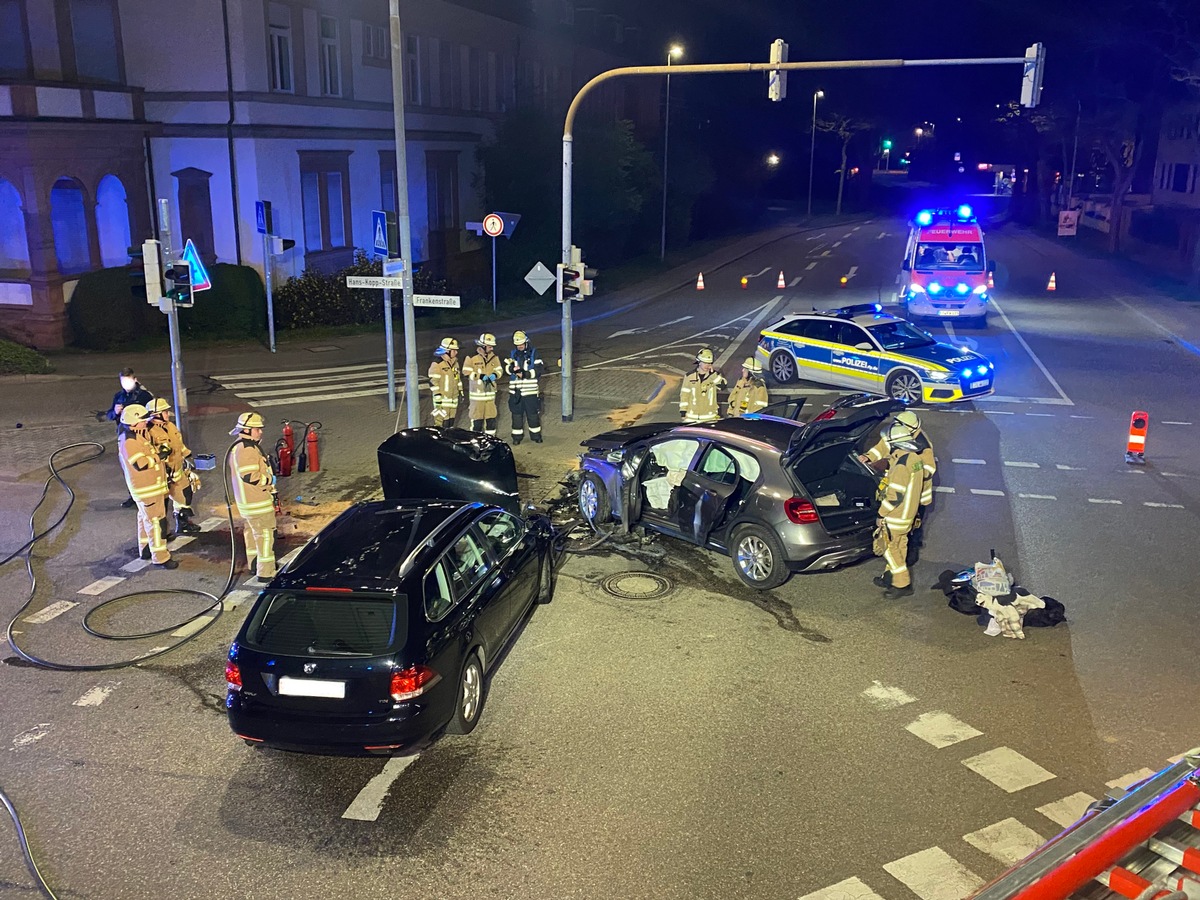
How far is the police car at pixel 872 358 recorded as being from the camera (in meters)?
17.3

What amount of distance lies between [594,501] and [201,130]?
62.0 ft

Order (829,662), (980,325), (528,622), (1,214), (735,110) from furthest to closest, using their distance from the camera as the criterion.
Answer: (735,110) < (980,325) < (1,214) < (528,622) < (829,662)

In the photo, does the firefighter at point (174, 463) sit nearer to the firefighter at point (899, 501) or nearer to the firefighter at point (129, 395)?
the firefighter at point (129, 395)

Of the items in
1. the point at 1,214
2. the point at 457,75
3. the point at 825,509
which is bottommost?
the point at 825,509

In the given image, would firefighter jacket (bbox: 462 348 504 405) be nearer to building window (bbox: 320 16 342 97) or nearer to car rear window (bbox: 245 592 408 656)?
car rear window (bbox: 245 592 408 656)

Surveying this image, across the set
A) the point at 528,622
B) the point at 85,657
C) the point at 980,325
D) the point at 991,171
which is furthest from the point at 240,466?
the point at 991,171

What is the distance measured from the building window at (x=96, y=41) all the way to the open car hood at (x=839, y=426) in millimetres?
21240

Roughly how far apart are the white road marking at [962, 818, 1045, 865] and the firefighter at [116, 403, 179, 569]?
7790 mm

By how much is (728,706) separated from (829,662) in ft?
3.84

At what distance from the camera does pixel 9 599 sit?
9.34m

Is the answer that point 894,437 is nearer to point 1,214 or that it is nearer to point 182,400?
point 182,400

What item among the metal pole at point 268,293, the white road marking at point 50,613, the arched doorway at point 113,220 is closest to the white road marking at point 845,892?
the white road marking at point 50,613

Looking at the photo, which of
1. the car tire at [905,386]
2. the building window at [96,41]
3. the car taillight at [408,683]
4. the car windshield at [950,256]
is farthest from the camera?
the car windshield at [950,256]

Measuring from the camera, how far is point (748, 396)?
529 inches
